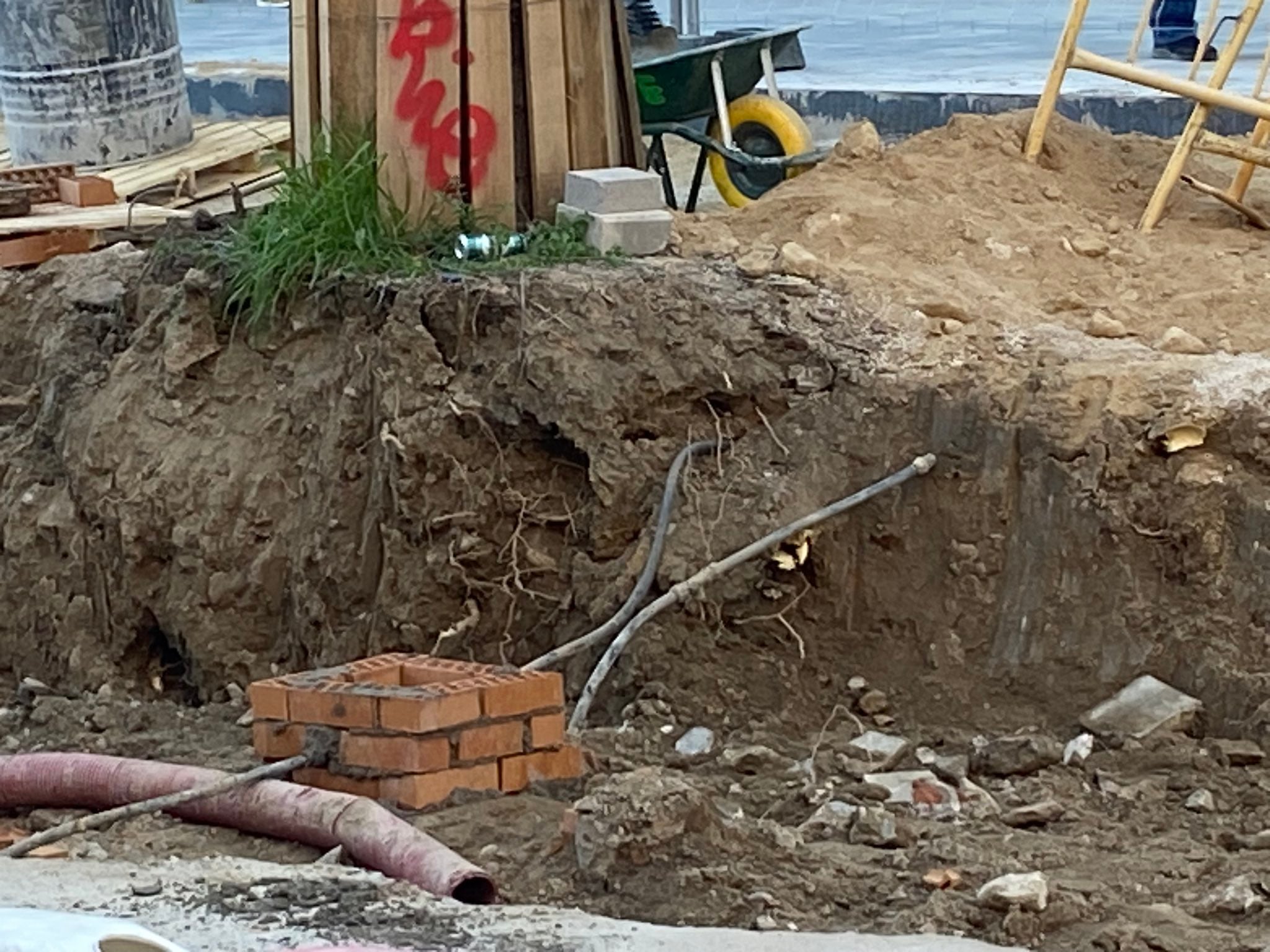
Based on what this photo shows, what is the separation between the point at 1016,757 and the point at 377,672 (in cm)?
151

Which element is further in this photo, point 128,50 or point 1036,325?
point 128,50

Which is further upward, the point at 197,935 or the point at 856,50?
the point at 856,50

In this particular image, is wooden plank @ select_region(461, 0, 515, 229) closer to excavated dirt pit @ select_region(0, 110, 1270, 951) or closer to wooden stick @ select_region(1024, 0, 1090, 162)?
excavated dirt pit @ select_region(0, 110, 1270, 951)

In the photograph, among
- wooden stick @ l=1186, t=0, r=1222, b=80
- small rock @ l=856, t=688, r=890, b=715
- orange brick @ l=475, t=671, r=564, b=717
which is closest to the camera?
orange brick @ l=475, t=671, r=564, b=717

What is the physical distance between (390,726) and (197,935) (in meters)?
1.00

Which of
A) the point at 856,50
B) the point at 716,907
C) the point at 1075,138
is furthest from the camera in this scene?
the point at 856,50

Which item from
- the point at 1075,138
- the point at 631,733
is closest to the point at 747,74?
the point at 1075,138

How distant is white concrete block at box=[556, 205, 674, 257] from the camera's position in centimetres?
584

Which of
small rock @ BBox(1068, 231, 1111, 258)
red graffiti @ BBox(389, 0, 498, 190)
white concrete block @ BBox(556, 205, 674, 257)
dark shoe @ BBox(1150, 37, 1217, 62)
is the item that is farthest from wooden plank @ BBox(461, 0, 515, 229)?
dark shoe @ BBox(1150, 37, 1217, 62)

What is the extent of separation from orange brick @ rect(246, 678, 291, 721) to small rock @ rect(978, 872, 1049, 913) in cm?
172

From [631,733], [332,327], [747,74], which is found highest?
[747,74]

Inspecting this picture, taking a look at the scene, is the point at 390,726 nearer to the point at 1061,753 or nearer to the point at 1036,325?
the point at 1061,753

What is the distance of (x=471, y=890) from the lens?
12.9 ft

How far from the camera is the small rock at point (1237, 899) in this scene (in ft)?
12.3
